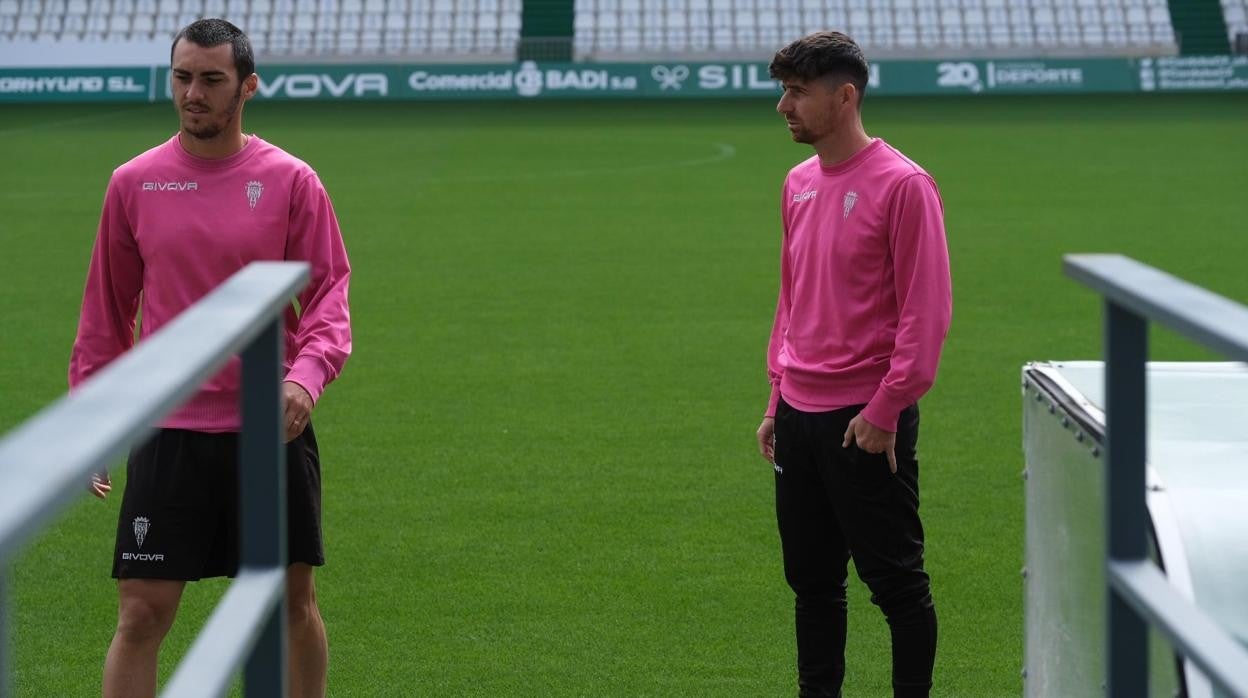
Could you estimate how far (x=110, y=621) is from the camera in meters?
5.51

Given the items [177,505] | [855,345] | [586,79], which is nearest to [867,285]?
[855,345]

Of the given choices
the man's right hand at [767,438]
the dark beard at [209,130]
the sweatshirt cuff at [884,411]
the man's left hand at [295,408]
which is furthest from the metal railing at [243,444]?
the man's right hand at [767,438]

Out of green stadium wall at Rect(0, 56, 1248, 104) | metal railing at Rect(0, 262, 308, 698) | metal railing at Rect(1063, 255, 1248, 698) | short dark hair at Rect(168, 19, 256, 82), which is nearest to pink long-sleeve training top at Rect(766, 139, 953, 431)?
short dark hair at Rect(168, 19, 256, 82)

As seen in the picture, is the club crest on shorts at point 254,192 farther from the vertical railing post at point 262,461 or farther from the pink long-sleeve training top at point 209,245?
the vertical railing post at point 262,461

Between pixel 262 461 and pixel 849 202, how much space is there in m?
2.29

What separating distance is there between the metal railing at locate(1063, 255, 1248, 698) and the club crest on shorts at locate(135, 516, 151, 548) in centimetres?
233

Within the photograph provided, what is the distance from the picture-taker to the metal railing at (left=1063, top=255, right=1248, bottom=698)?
1.77m

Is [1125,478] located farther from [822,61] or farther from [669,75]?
[669,75]

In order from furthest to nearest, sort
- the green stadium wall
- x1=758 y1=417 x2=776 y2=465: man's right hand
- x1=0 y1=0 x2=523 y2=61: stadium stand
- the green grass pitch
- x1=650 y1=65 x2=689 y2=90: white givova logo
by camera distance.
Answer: x1=0 y1=0 x2=523 y2=61: stadium stand, x1=650 y1=65 x2=689 y2=90: white givova logo, the green stadium wall, the green grass pitch, x1=758 y1=417 x2=776 y2=465: man's right hand

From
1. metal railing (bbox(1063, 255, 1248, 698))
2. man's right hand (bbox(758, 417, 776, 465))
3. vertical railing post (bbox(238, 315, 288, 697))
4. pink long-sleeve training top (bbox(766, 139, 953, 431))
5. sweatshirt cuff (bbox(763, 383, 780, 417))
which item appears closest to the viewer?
metal railing (bbox(1063, 255, 1248, 698))

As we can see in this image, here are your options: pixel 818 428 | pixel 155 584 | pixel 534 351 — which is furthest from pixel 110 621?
pixel 534 351

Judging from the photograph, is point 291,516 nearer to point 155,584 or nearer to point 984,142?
point 155,584

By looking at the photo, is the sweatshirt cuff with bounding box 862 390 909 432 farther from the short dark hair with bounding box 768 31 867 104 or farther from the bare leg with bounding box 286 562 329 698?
the bare leg with bounding box 286 562 329 698

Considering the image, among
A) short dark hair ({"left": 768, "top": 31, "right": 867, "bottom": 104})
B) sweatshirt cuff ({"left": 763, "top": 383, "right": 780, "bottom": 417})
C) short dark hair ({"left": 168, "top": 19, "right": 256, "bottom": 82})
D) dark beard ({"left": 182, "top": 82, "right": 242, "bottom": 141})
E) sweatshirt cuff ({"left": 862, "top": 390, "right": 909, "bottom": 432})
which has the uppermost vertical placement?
short dark hair ({"left": 168, "top": 19, "right": 256, "bottom": 82})
